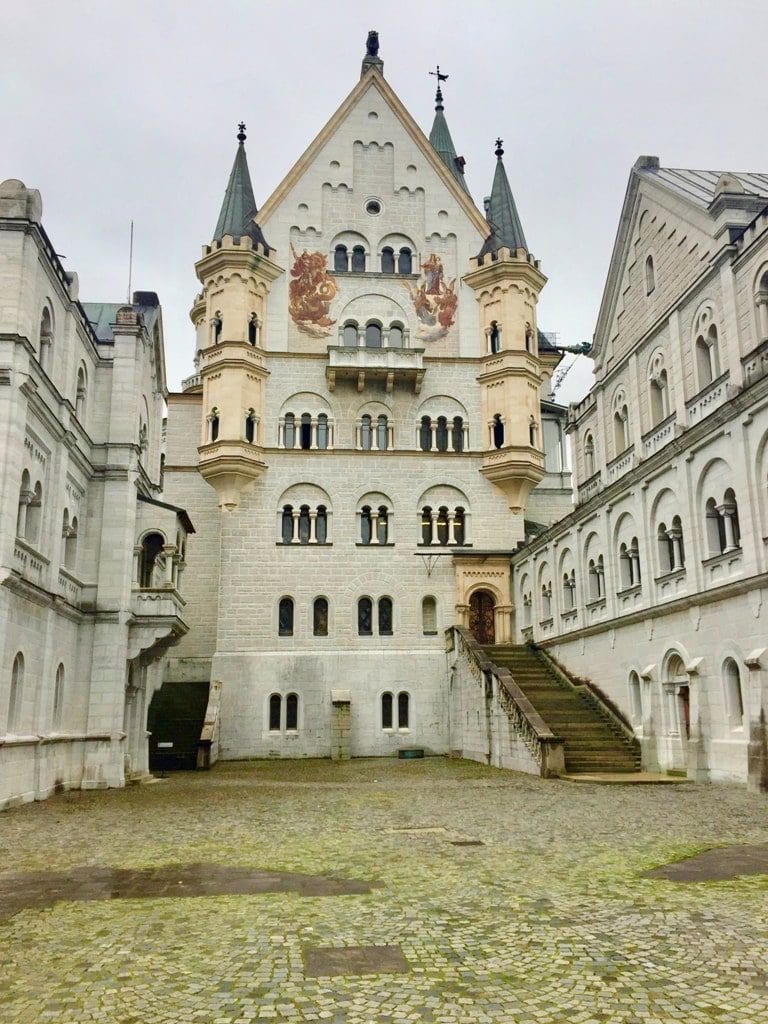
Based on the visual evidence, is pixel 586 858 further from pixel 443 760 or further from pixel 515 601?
pixel 515 601

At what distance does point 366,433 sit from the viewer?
42750mm

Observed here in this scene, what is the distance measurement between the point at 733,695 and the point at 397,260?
29.7 meters

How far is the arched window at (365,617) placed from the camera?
133 feet

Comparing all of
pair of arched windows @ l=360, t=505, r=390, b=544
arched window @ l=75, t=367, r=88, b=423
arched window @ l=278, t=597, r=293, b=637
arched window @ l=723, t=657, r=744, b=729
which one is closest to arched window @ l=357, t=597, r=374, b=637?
pair of arched windows @ l=360, t=505, r=390, b=544

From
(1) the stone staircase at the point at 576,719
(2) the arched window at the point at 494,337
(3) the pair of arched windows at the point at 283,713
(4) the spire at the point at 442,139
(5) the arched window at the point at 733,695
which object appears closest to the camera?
(5) the arched window at the point at 733,695

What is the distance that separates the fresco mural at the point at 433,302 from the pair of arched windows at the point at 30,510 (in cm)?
2519

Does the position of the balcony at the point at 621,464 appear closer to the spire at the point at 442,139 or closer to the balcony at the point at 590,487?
the balcony at the point at 590,487

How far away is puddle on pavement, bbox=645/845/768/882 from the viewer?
1053 cm

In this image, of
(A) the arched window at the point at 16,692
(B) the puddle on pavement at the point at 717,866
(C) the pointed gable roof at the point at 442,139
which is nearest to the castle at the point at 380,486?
(A) the arched window at the point at 16,692

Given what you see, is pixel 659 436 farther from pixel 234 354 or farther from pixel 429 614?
pixel 234 354

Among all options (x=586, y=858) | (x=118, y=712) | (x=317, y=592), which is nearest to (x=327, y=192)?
(x=317, y=592)

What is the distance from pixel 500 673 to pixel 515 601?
36.4 ft

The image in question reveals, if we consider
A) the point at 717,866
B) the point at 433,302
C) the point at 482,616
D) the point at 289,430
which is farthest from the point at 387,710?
the point at 717,866

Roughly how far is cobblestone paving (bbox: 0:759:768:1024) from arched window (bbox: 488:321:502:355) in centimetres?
3007
